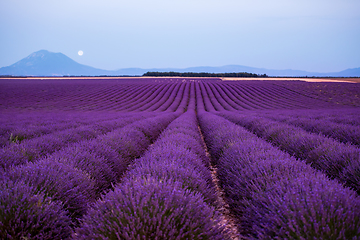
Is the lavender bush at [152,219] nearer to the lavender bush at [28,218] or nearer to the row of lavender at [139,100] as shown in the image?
the lavender bush at [28,218]

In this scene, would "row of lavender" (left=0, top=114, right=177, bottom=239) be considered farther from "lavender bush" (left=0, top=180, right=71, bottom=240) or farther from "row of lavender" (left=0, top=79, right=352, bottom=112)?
"row of lavender" (left=0, top=79, right=352, bottom=112)

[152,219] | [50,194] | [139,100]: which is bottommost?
[139,100]

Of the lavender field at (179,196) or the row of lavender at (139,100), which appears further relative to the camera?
the row of lavender at (139,100)

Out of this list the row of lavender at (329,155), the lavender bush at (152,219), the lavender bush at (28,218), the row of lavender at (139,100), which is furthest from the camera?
the row of lavender at (139,100)

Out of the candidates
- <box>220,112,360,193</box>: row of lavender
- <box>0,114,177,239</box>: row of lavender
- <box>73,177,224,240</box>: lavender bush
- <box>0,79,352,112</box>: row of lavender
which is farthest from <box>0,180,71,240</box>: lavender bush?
<box>0,79,352,112</box>: row of lavender

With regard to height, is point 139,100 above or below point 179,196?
below

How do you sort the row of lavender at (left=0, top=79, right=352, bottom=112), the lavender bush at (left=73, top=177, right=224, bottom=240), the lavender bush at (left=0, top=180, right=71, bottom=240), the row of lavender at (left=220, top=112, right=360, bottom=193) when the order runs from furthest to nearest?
the row of lavender at (left=0, top=79, right=352, bottom=112), the row of lavender at (left=220, top=112, right=360, bottom=193), the lavender bush at (left=0, top=180, right=71, bottom=240), the lavender bush at (left=73, top=177, right=224, bottom=240)

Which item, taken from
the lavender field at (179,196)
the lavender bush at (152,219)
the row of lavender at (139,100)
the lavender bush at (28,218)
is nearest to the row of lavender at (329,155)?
the lavender field at (179,196)

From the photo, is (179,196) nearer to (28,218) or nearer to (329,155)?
(28,218)

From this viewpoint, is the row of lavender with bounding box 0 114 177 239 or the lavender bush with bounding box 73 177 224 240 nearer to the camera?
the lavender bush with bounding box 73 177 224 240

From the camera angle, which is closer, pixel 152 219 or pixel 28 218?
pixel 152 219

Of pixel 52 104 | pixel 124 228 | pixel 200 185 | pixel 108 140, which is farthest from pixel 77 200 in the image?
pixel 52 104

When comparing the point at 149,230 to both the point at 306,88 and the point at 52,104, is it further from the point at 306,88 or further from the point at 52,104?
the point at 306,88

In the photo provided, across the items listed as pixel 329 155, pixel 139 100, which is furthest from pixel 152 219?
pixel 139 100
